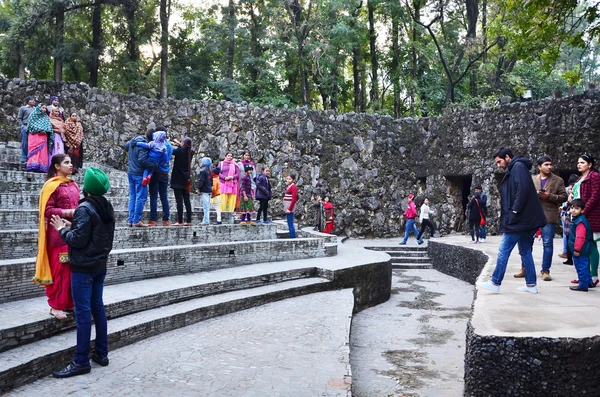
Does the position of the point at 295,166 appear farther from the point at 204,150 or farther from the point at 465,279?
the point at 465,279

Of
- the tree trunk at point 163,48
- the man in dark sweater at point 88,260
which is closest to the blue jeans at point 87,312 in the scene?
the man in dark sweater at point 88,260

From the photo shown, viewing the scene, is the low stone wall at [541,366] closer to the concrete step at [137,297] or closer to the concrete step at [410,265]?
the concrete step at [137,297]

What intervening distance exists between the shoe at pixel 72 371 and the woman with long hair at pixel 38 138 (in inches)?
268

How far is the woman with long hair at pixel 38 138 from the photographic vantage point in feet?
31.3

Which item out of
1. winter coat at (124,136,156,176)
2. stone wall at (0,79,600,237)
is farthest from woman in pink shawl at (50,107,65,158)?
stone wall at (0,79,600,237)

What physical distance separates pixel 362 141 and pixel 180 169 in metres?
10.2

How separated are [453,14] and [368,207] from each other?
12.6m

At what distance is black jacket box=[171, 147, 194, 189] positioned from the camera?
8938mm

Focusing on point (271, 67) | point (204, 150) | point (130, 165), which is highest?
point (271, 67)

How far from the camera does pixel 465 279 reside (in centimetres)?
1193

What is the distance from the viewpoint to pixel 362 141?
59.2 feet

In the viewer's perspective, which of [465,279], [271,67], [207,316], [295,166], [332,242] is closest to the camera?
[207,316]

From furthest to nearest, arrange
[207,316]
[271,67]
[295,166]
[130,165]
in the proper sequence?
[271,67] < [295,166] < [130,165] < [207,316]

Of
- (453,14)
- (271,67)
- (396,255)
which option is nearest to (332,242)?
(396,255)
